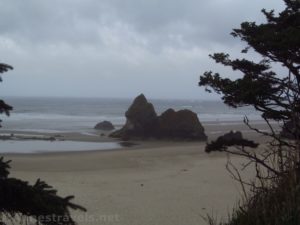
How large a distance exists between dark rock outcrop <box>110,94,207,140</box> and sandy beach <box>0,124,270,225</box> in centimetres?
856

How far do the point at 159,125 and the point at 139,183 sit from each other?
1864 centimetres

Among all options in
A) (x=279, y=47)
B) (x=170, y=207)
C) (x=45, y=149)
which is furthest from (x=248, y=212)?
(x=45, y=149)

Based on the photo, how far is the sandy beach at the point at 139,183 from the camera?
31.8 feet

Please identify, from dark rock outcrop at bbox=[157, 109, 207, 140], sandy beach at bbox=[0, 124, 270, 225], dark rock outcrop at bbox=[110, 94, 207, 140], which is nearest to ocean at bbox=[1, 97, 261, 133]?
sandy beach at bbox=[0, 124, 270, 225]

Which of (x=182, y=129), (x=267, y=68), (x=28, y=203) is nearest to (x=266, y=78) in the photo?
(x=267, y=68)

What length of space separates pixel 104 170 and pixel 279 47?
10990 millimetres

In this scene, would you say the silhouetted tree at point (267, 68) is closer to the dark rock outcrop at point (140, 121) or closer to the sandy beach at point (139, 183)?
the sandy beach at point (139, 183)

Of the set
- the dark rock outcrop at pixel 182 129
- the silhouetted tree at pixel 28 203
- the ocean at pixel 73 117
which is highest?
the ocean at pixel 73 117

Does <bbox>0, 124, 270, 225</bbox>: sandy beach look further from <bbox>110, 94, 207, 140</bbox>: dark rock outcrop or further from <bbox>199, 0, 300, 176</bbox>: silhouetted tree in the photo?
<bbox>110, 94, 207, 140</bbox>: dark rock outcrop

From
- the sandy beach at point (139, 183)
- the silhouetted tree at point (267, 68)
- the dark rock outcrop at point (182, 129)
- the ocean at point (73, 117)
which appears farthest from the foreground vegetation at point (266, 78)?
the dark rock outcrop at point (182, 129)

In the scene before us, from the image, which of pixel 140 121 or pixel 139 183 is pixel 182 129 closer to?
pixel 140 121

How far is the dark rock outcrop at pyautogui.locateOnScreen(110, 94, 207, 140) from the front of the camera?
105 feet

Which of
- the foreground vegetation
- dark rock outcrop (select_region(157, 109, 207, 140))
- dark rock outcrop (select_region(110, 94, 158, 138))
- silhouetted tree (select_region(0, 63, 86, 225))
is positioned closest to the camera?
silhouetted tree (select_region(0, 63, 86, 225))

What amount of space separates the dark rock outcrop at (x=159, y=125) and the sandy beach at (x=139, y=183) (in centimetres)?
856
